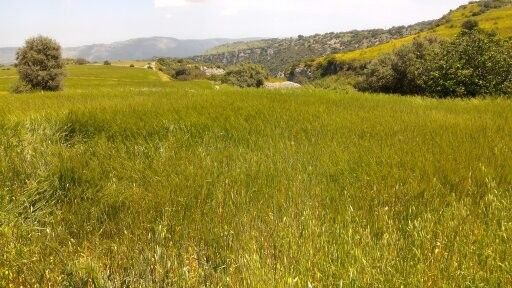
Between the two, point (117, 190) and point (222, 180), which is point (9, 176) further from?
point (222, 180)

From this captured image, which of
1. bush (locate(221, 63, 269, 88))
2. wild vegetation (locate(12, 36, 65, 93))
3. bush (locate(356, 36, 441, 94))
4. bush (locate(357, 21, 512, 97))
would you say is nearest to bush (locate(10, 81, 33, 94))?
wild vegetation (locate(12, 36, 65, 93))

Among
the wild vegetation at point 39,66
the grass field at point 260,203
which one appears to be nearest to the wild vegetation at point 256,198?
the grass field at point 260,203

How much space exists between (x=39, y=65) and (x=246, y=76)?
52.5 m

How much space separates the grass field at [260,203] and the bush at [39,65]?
44.5m

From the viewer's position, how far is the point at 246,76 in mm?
93750

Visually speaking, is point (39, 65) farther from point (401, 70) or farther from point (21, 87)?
point (401, 70)

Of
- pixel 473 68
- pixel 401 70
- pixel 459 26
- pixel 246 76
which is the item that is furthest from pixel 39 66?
pixel 459 26

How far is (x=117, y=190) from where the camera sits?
14.8 feet

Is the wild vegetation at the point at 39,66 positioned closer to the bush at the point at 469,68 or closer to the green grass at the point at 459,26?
the bush at the point at 469,68

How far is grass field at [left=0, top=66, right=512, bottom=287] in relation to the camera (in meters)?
2.79

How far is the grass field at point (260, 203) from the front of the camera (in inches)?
110

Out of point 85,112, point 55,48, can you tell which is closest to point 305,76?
point 55,48

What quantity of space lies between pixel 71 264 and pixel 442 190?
3397 millimetres

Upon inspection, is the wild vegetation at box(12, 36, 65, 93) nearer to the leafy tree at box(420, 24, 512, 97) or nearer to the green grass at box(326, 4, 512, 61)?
the leafy tree at box(420, 24, 512, 97)
